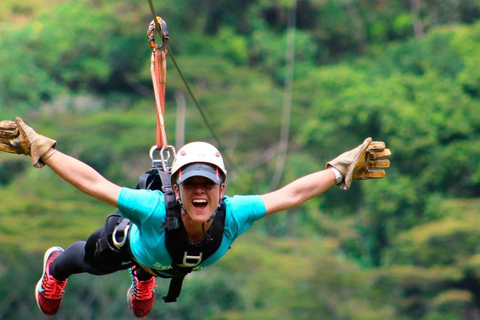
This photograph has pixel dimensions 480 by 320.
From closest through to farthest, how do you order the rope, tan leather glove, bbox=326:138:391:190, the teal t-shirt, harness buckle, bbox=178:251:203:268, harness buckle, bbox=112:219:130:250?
the teal t-shirt
harness buckle, bbox=178:251:203:268
tan leather glove, bbox=326:138:391:190
harness buckle, bbox=112:219:130:250
the rope

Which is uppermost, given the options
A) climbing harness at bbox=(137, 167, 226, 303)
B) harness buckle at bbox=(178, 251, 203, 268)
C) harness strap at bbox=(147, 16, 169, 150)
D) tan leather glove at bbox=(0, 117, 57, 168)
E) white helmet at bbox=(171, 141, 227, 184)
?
harness strap at bbox=(147, 16, 169, 150)

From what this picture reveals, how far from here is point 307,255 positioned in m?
24.2

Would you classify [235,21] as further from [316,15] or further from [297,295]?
[297,295]

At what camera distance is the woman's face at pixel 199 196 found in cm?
615

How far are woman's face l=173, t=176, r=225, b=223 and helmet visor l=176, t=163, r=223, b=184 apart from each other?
35mm

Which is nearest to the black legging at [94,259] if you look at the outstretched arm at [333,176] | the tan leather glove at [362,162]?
the outstretched arm at [333,176]

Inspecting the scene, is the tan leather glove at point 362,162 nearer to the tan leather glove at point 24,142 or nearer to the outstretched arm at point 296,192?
the outstretched arm at point 296,192

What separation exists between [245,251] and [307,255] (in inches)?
46.0

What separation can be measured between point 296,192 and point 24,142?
1363 mm

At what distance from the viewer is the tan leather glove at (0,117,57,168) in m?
6.15

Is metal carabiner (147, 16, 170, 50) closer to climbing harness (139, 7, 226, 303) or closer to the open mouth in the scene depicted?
climbing harness (139, 7, 226, 303)

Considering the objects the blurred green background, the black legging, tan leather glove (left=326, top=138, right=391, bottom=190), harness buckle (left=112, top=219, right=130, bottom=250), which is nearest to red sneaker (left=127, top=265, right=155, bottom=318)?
the black legging

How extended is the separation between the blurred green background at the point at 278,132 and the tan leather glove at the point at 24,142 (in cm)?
1511

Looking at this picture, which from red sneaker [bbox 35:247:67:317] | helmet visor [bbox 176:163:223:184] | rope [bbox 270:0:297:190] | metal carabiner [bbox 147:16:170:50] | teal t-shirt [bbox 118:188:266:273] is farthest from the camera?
rope [bbox 270:0:297:190]
